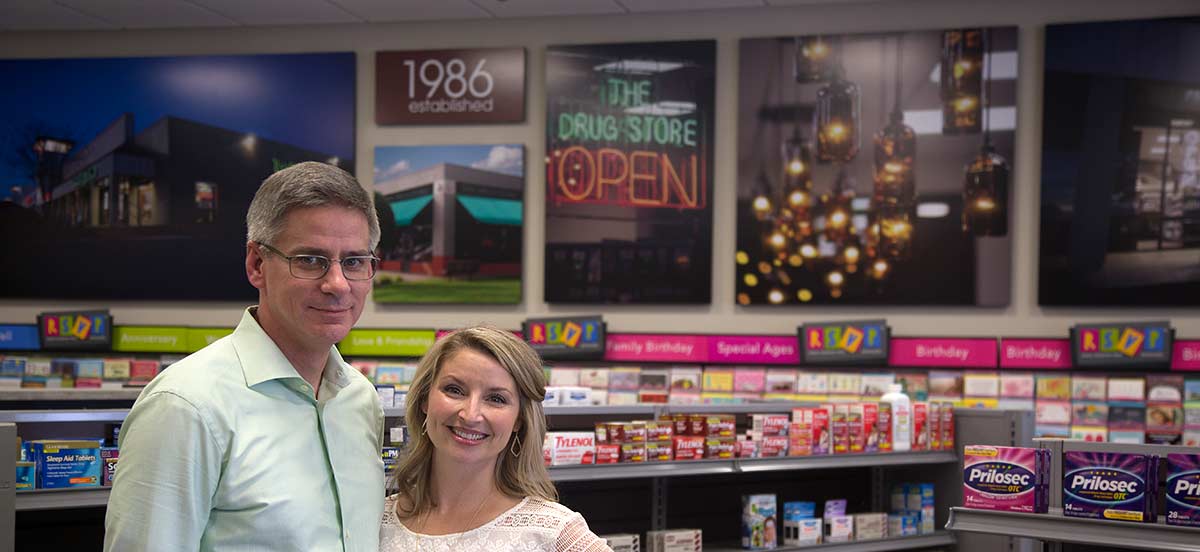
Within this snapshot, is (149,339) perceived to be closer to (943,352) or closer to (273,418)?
(943,352)

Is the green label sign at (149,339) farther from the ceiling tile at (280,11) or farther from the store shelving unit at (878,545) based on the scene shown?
the store shelving unit at (878,545)

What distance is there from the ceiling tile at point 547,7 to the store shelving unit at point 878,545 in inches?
173

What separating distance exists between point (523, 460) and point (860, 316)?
584 cm

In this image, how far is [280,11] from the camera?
8.69 m

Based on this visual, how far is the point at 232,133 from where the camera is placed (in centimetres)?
897

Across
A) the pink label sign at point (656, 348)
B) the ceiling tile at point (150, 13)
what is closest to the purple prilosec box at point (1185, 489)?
the pink label sign at point (656, 348)

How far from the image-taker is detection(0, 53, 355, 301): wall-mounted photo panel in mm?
8906

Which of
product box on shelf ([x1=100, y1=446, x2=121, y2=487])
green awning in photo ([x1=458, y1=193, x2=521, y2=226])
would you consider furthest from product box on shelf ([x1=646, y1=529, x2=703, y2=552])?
green awning in photo ([x1=458, y1=193, x2=521, y2=226])

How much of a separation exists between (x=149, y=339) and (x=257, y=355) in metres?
7.54

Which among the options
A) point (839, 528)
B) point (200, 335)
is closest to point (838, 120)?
point (839, 528)

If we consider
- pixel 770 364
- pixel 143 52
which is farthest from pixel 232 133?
pixel 770 364

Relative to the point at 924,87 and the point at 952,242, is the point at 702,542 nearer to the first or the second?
the point at 952,242

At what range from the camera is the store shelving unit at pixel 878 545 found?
525cm

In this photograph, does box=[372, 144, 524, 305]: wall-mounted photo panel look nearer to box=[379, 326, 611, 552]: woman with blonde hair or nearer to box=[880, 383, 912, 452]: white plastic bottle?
box=[880, 383, 912, 452]: white plastic bottle
